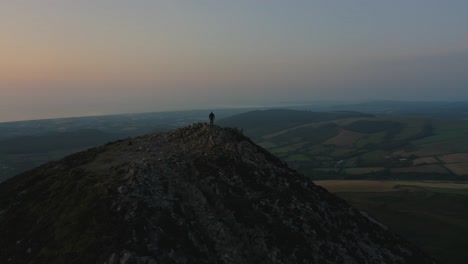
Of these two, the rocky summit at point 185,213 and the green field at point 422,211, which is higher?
the rocky summit at point 185,213

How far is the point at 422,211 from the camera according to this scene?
91750 mm

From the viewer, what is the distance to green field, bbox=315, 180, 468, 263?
66.0 meters

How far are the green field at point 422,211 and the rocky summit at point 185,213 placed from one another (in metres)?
27.7

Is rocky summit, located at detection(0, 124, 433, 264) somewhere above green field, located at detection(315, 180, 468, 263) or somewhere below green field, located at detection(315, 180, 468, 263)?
above

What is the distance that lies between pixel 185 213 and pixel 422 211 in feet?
264

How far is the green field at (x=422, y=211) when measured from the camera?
217ft

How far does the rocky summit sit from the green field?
27668 millimetres

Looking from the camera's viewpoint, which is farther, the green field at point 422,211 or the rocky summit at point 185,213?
the green field at point 422,211

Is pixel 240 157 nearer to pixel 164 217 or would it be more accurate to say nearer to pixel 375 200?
pixel 164 217

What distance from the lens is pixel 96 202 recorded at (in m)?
31.8

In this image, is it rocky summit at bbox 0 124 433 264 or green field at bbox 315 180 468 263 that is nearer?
rocky summit at bbox 0 124 433 264

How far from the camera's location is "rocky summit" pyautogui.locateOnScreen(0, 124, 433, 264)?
2808 centimetres

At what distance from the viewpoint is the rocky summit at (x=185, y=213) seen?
92.1ft

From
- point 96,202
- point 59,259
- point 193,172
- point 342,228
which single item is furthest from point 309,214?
point 59,259
